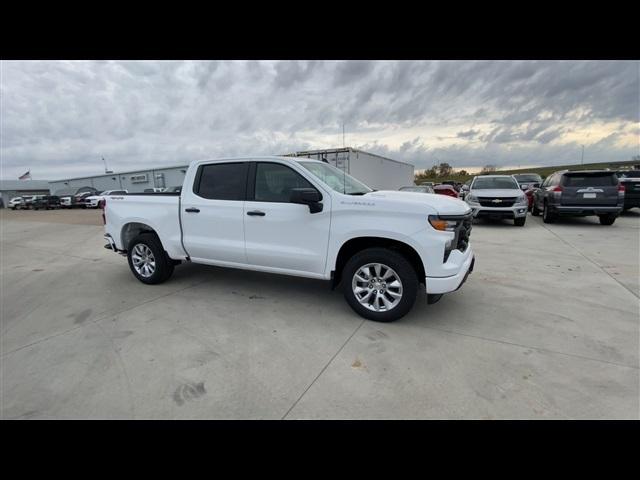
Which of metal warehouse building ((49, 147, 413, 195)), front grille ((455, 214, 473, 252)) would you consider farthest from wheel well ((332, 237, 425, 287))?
metal warehouse building ((49, 147, 413, 195))

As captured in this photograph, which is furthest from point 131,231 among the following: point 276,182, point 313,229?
point 313,229

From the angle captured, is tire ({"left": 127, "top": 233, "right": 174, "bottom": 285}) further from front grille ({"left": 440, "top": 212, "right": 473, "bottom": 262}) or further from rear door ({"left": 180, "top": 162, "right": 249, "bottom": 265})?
front grille ({"left": 440, "top": 212, "right": 473, "bottom": 262})

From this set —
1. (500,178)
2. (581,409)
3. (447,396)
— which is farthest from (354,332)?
(500,178)

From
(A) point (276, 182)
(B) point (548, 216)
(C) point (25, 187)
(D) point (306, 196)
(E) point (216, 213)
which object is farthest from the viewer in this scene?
(C) point (25, 187)

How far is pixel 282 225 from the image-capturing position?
407cm

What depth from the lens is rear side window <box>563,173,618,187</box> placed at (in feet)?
31.4

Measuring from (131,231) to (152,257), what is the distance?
775 mm

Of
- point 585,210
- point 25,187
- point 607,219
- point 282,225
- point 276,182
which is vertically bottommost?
point 607,219

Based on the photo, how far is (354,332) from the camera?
3.51 meters

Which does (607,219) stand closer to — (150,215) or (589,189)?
(589,189)

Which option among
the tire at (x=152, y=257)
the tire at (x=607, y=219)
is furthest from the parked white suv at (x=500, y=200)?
the tire at (x=152, y=257)
